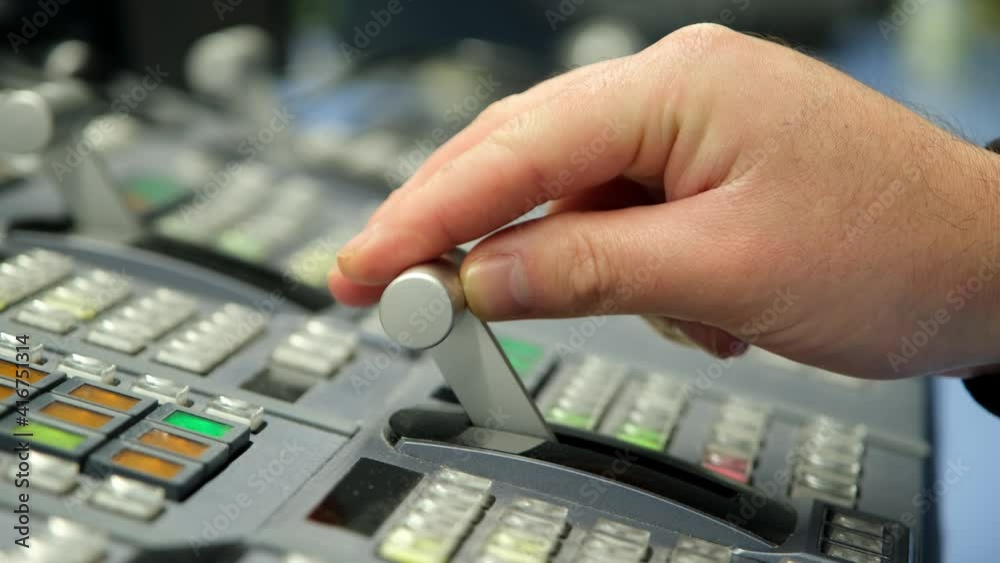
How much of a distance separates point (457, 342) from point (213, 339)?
0.66ft

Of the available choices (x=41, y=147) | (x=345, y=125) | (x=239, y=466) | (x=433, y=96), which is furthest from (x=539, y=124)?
(x=433, y=96)

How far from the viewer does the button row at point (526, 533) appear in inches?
22.0

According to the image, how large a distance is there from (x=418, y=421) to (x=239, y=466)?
0.14 m

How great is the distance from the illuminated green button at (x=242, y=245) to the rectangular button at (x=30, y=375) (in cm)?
34

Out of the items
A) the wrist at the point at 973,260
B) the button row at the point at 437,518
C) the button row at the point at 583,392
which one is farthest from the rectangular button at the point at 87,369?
the wrist at the point at 973,260

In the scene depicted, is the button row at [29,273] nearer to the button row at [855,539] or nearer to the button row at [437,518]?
the button row at [437,518]

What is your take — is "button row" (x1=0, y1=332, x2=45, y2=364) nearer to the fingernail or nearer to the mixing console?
the mixing console

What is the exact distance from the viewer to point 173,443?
0.61 meters

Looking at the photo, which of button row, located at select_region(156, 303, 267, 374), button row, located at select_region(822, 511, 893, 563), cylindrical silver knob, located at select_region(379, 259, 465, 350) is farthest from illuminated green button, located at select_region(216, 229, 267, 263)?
button row, located at select_region(822, 511, 893, 563)

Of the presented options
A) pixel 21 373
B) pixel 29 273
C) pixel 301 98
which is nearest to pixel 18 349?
pixel 21 373

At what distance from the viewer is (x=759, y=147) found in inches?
26.0

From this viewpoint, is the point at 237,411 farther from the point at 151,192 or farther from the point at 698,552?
the point at 151,192

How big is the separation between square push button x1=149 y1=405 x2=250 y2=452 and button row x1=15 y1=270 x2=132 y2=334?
0.13 metres

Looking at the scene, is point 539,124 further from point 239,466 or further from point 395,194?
point 239,466
